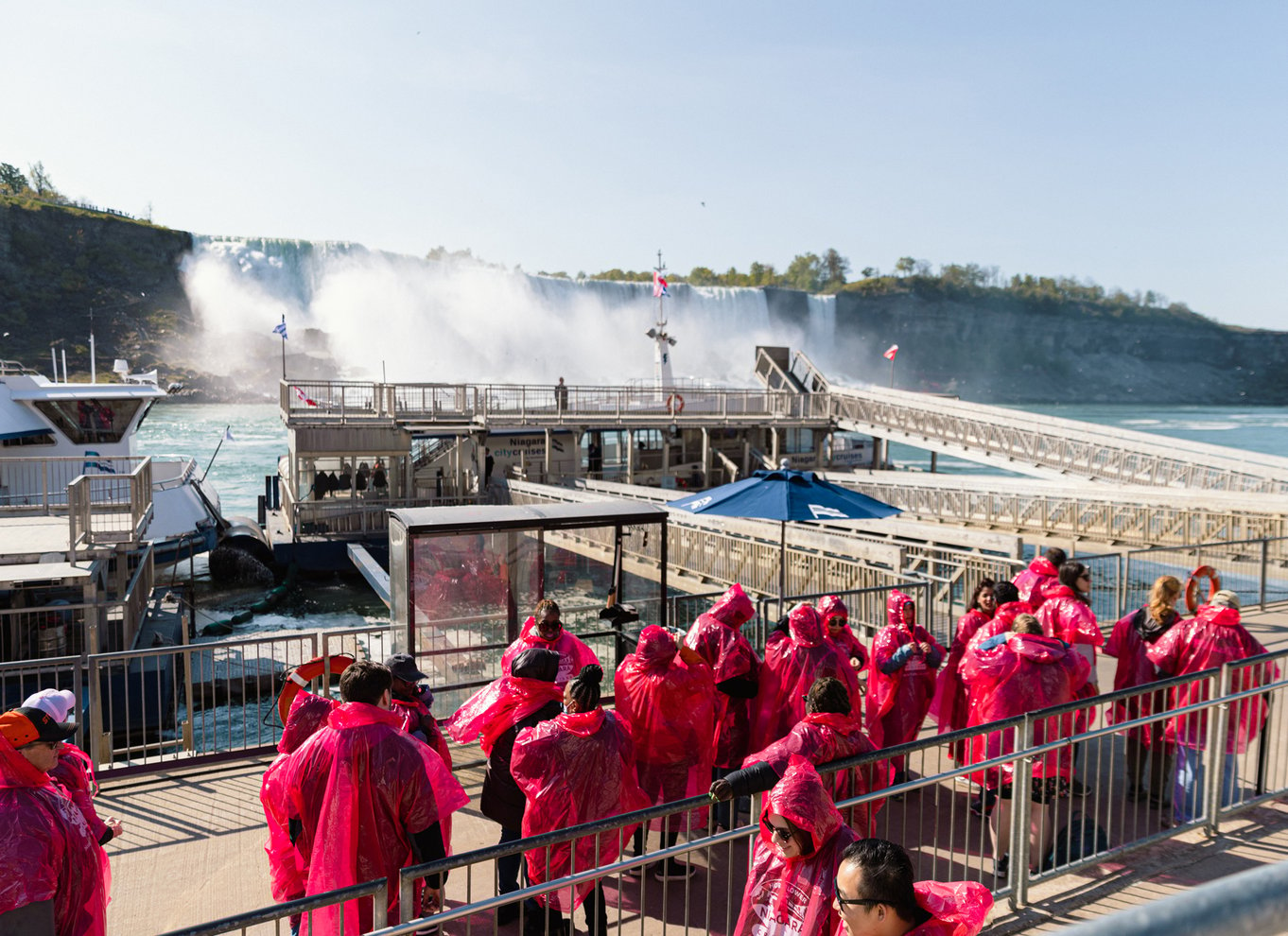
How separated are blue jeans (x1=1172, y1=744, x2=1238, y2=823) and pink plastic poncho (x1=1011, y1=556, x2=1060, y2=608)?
1589 millimetres

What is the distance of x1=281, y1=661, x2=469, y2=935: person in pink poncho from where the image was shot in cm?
351

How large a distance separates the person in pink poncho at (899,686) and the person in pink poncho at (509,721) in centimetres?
229

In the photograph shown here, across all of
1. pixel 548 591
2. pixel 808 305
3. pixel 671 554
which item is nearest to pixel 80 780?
pixel 548 591

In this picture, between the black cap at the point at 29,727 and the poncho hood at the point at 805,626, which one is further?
the poncho hood at the point at 805,626

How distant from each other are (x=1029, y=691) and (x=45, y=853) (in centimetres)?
453

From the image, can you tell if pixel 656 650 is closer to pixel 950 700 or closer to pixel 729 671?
pixel 729 671

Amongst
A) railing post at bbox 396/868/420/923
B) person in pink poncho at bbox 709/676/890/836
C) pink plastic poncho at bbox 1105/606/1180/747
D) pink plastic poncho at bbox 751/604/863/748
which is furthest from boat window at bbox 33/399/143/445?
pink plastic poncho at bbox 1105/606/1180/747

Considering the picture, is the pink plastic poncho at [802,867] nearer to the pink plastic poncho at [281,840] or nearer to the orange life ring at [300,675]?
the pink plastic poncho at [281,840]

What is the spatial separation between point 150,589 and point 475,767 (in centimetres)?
1305

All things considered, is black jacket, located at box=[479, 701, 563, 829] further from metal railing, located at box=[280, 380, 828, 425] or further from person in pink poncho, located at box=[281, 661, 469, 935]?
metal railing, located at box=[280, 380, 828, 425]

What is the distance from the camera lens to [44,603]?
13.6 meters

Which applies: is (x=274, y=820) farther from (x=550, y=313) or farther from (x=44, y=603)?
(x=550, y=313)

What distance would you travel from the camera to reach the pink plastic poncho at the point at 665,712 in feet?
16.3

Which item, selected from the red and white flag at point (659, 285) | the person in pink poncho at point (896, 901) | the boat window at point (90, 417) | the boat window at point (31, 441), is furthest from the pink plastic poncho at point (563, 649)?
the red and white flag at point (659, 285)
